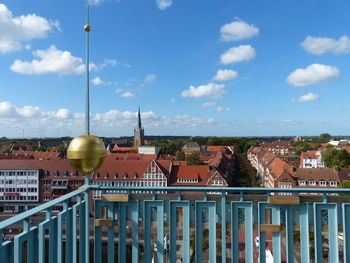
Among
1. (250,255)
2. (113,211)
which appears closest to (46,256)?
(113,211)

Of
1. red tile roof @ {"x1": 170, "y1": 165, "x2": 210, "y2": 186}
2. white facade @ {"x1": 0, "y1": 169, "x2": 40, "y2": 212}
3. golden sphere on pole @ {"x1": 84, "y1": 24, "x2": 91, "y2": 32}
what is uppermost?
golden sphere on pole @ {"x1": 84, "y1": 24, "x2": 91, "y2": 32}

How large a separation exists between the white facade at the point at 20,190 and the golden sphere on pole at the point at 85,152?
→ 35.0 m

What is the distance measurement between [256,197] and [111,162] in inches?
1303

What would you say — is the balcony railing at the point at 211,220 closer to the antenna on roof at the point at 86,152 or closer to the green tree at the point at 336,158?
the antenna on roof at the point at 86,152

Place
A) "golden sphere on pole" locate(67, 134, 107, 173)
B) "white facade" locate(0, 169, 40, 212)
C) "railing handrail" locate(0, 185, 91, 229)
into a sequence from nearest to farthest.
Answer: "railing handrail" locate(0, 185, 91, 229), "golden sphere on pole" locate(67, 134, 107, 173), "white facade" locate(0, 169, 40, 212)

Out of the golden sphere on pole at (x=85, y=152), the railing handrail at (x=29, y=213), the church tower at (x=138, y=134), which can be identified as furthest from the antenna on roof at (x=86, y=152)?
the church tower at (x=138, y=134)

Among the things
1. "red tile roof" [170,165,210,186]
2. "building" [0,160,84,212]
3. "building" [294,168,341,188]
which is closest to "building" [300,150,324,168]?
"building" [294,168,341,188]

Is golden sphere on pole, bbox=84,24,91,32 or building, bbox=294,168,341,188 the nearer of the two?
golden sphere on pole, bbox=84,24,91,32

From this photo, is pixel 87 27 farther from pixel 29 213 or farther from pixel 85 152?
pixel 29 213

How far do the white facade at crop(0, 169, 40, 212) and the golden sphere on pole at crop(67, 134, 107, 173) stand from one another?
3495cm

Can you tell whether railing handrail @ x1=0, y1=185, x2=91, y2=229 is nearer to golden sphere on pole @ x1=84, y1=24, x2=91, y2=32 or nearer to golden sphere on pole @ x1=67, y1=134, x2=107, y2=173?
golden sphere on pole @ x1=67, y1=134, x2=107, y2=173

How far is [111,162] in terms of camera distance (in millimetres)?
34625

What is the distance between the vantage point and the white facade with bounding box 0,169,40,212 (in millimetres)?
32812

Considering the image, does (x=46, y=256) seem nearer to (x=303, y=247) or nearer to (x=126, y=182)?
(x=303, y=247)
